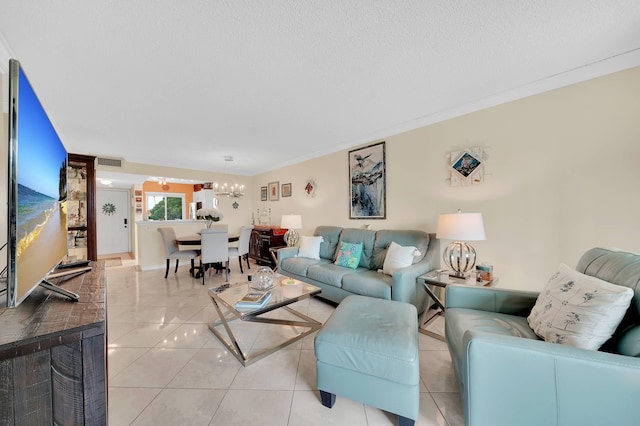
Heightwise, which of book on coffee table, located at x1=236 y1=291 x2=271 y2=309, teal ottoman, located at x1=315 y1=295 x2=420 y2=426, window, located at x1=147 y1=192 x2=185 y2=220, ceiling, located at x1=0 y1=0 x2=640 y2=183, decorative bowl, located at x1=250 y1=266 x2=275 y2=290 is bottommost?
teal ottoman, located at x1=315 y1=295 x2=420 y2=426

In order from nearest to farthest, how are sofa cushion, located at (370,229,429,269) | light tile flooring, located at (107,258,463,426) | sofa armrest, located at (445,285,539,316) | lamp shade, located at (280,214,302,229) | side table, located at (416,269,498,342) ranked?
light tile flooring, located at (107,258,463,426), sofa armrest, located at (445,285,539,316), side table, located at (416,269,498,342), sofa cushion, located at (370,229,429,269), lamp shade, located at (280,214,302,229)

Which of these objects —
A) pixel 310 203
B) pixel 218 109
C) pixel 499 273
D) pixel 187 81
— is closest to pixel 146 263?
pixel 310 203

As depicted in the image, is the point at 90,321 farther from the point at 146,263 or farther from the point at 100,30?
the point at 146,263

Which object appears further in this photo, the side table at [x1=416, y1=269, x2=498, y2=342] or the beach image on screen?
the side table at [x1=416, y1=269, x2=498, y2=342]

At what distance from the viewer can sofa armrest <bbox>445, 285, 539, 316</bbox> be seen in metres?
1.62

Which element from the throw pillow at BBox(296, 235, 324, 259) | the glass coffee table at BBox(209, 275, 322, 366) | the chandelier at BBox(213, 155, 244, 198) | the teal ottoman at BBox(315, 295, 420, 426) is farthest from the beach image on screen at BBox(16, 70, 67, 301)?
the chandelier at BBox(213, 155, 244, 198)

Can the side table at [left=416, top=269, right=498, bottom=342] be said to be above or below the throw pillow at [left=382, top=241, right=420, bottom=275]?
below

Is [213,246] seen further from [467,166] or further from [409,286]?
[467,166]

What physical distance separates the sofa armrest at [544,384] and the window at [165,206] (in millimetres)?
8810

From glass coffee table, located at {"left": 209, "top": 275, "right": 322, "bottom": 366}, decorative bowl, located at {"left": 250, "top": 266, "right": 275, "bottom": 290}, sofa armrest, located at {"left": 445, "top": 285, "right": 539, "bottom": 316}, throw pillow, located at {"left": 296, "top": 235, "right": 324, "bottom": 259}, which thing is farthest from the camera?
throw pillow, located at {"left": 296, "top": 235, "right": 324, "bottom": 259}

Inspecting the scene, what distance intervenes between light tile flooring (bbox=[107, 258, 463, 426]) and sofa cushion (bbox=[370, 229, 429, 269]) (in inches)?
36.4

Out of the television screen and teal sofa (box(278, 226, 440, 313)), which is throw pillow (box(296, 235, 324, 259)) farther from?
the television screen

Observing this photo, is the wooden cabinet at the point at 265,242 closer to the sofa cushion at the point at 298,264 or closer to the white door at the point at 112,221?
the sofa cushion at the point at 298,264

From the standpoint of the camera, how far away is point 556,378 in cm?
96
